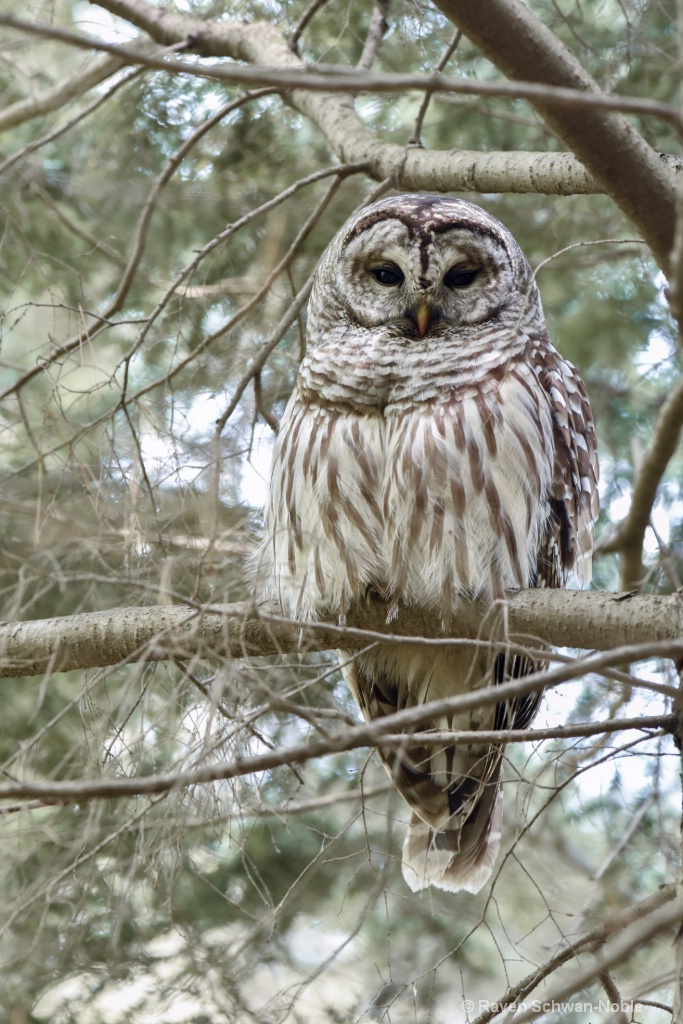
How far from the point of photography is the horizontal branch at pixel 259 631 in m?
2.71

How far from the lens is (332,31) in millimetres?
5250

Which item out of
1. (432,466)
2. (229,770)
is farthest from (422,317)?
(229,770)

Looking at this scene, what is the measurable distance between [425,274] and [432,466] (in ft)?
2.83

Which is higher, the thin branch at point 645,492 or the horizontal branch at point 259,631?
the thin branch at point 645,492

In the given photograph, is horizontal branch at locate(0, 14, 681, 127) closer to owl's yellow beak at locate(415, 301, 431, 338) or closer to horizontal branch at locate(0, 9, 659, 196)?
horizontal branch at locate(0, 9, 659, 196)

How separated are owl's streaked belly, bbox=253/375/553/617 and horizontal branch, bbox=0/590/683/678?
0.29 meters

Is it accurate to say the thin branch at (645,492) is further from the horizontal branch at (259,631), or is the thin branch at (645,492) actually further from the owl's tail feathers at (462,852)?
the owl's tail feathers at (462,852)

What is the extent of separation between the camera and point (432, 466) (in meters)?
3.80

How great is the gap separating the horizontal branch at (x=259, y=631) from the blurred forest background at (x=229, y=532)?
0.35 feet

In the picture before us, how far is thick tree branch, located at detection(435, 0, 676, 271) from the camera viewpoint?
2895 millimetres

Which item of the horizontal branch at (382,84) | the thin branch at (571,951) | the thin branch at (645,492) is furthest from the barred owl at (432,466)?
the horizontal branch at (382,84)

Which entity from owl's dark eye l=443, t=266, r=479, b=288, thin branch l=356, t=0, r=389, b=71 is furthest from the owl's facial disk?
thin branch l=356, t=0, r=389, b=71

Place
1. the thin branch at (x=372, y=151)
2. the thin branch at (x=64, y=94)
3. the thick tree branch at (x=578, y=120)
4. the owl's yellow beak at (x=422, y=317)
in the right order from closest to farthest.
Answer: the thick tree branch at (x=578, y=120)
the thin branch at (x=64, y=94)
the thin branch at (x=372, y=151)
the owl's yellow beak at (x=422, y=317)

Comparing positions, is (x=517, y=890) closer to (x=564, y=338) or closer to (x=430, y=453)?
(x=430, y=453)
